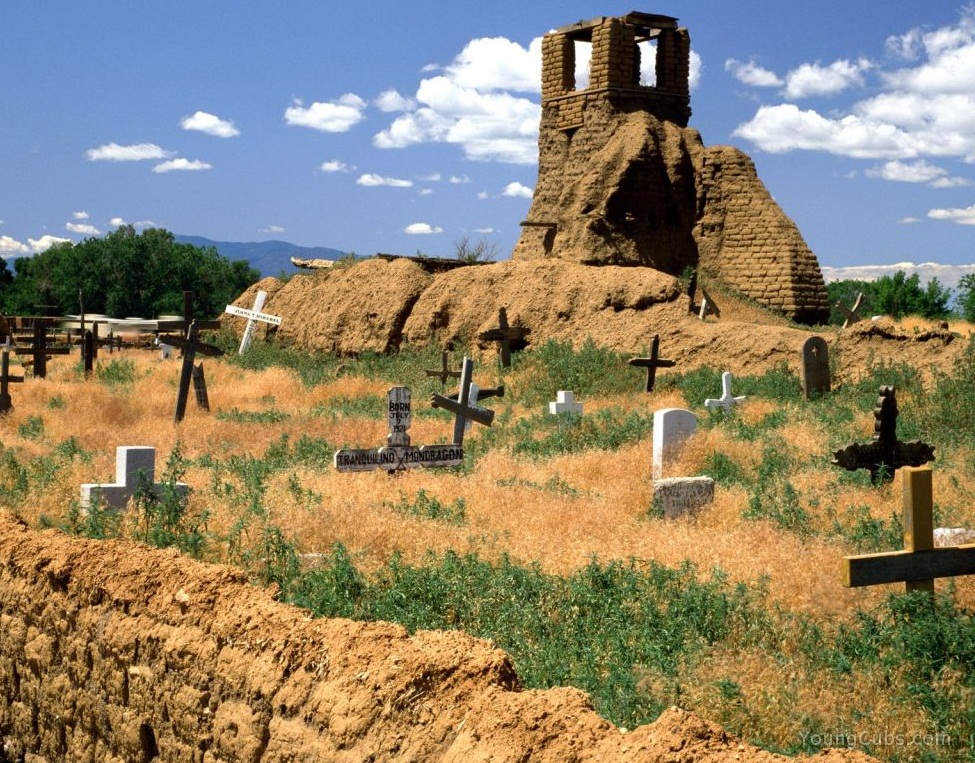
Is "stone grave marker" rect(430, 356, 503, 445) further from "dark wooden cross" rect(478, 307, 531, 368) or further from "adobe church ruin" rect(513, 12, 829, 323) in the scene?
"adobe church ruin" rect(513, 12, 829, 323)

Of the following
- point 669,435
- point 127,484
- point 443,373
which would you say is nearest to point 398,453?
point 669,435

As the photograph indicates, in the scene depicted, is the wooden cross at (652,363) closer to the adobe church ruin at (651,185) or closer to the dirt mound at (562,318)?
the dirt mound at (562,318)

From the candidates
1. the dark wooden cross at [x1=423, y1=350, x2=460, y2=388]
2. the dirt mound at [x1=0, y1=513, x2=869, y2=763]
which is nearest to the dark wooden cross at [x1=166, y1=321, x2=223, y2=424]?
the dark wooden cross at [x1=423, y1=350, x2=460, y2=388]

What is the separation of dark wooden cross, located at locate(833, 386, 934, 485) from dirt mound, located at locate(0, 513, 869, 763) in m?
7.11

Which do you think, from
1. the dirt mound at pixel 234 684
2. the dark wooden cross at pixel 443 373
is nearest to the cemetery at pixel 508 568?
the dirt mound at pixel 234 684

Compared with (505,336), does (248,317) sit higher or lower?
higher

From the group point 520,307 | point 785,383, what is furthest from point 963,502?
point 520,307

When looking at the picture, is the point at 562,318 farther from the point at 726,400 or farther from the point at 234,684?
the point at 234,684

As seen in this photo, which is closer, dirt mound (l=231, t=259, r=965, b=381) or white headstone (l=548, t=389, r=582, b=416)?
white headstone (l=548, t=389, r=582, b=416)

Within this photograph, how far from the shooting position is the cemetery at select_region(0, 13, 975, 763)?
569cm

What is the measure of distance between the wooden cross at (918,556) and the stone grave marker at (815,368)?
13.9 m

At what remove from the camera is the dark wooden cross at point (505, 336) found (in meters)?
27.5

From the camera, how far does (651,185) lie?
105ft

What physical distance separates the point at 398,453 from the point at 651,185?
20.8m
